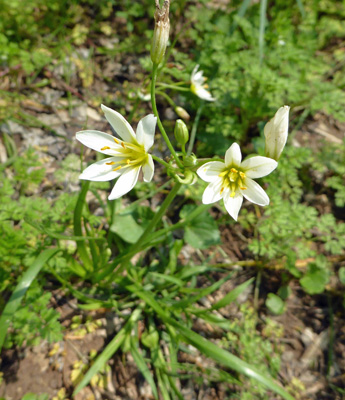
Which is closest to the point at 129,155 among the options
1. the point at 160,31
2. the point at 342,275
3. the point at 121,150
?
the point at 121,150

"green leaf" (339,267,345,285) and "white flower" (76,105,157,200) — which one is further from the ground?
"white flower" (76,105,157,200)

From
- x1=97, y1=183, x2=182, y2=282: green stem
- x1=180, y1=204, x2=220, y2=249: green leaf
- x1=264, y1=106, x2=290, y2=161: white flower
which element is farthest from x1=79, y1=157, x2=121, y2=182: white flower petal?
x1=180, y1=204, x2=220, y2=249: green leaf

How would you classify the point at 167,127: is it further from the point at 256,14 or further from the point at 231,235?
the point at 256,14

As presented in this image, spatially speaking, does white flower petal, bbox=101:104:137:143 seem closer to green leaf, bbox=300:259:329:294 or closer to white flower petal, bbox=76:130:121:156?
white flower petal, bbox=76:130:121:156

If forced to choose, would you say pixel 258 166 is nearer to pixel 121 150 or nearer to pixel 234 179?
pixel 234 179

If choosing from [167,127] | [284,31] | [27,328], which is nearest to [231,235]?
[167,127]

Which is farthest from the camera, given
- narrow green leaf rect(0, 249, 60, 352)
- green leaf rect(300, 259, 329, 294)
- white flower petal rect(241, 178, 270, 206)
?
green leaf rect(300, 259, 329, 294)
